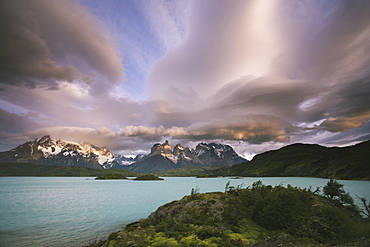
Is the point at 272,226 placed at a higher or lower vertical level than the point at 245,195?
lower

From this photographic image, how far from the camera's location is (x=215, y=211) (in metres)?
26.7

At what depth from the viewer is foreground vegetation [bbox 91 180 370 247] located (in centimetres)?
1745

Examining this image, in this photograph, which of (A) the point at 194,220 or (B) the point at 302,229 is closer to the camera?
(B) the point at 302,229

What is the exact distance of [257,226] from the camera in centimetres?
2300

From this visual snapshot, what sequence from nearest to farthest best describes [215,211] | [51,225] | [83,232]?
[215,211] < [83,232] < [51,225]

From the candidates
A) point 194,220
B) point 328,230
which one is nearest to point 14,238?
point 194,220

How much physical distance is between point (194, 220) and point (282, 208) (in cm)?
1147

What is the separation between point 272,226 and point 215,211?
24.5 feet

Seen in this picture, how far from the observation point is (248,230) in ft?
69.6

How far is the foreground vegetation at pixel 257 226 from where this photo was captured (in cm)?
1745

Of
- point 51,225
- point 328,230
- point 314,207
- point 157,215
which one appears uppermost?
point 314,207

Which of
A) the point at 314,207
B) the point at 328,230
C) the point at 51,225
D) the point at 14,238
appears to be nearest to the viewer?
the point at 328,230

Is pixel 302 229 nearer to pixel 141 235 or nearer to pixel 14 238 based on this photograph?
pixel 141 235

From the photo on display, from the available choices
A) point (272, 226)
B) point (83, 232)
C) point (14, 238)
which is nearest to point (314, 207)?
point (272, 226)
